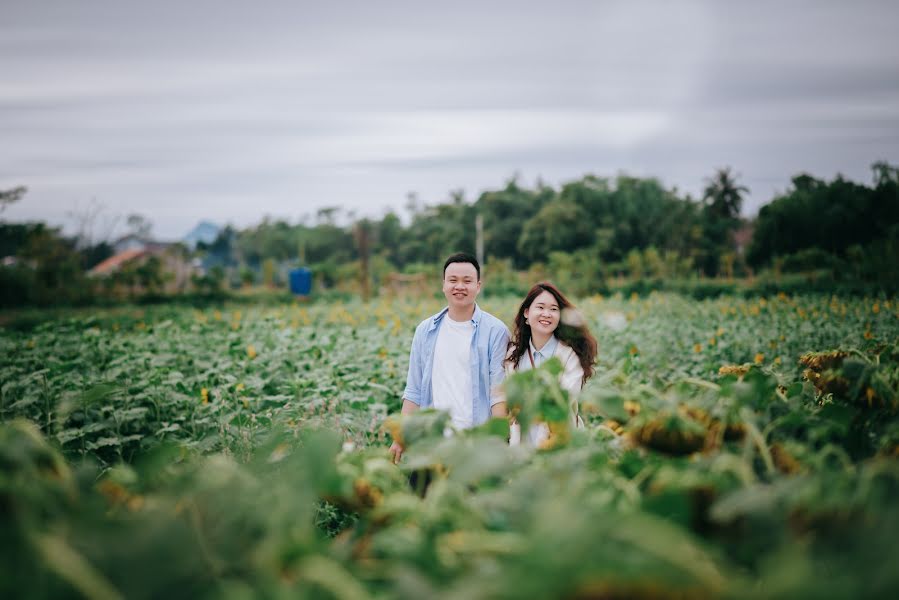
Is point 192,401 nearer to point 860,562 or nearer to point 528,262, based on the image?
point 860,562

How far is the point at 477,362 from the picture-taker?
2.89 meters

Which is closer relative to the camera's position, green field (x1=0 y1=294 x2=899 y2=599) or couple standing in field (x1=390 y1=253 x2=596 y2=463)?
green field (x1=0 y1=294 x2=899 y2=599)

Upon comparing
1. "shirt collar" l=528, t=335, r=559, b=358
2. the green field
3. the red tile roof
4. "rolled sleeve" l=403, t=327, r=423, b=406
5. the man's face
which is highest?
the red tile roof

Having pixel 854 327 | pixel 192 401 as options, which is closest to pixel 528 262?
pixel 854 327

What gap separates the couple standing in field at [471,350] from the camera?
2.87 m

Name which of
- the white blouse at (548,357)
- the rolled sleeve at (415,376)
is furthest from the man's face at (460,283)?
the white blouse at (548,357)

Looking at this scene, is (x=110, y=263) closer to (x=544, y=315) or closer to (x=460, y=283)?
(x=460, y=283)

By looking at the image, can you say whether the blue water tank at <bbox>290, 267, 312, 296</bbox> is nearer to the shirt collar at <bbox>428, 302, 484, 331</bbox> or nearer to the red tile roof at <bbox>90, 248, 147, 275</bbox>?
the red tile roof at <bbox>90, 248, 147, 275</bbox>

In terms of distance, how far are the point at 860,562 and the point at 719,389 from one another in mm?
467

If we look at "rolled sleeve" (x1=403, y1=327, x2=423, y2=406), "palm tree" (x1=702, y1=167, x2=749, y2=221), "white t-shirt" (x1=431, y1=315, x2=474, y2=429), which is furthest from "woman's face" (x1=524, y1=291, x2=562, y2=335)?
"palm tree" (x1=702, y1=167, x2=749, y2=221)

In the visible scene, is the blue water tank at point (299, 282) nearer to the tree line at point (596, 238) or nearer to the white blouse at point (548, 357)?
the tree line at point (596, 238)

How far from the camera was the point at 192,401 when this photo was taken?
Answer: 4.24m

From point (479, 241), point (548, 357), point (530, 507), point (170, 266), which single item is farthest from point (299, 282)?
point (530, 507)

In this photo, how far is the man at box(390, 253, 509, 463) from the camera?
2.87m
